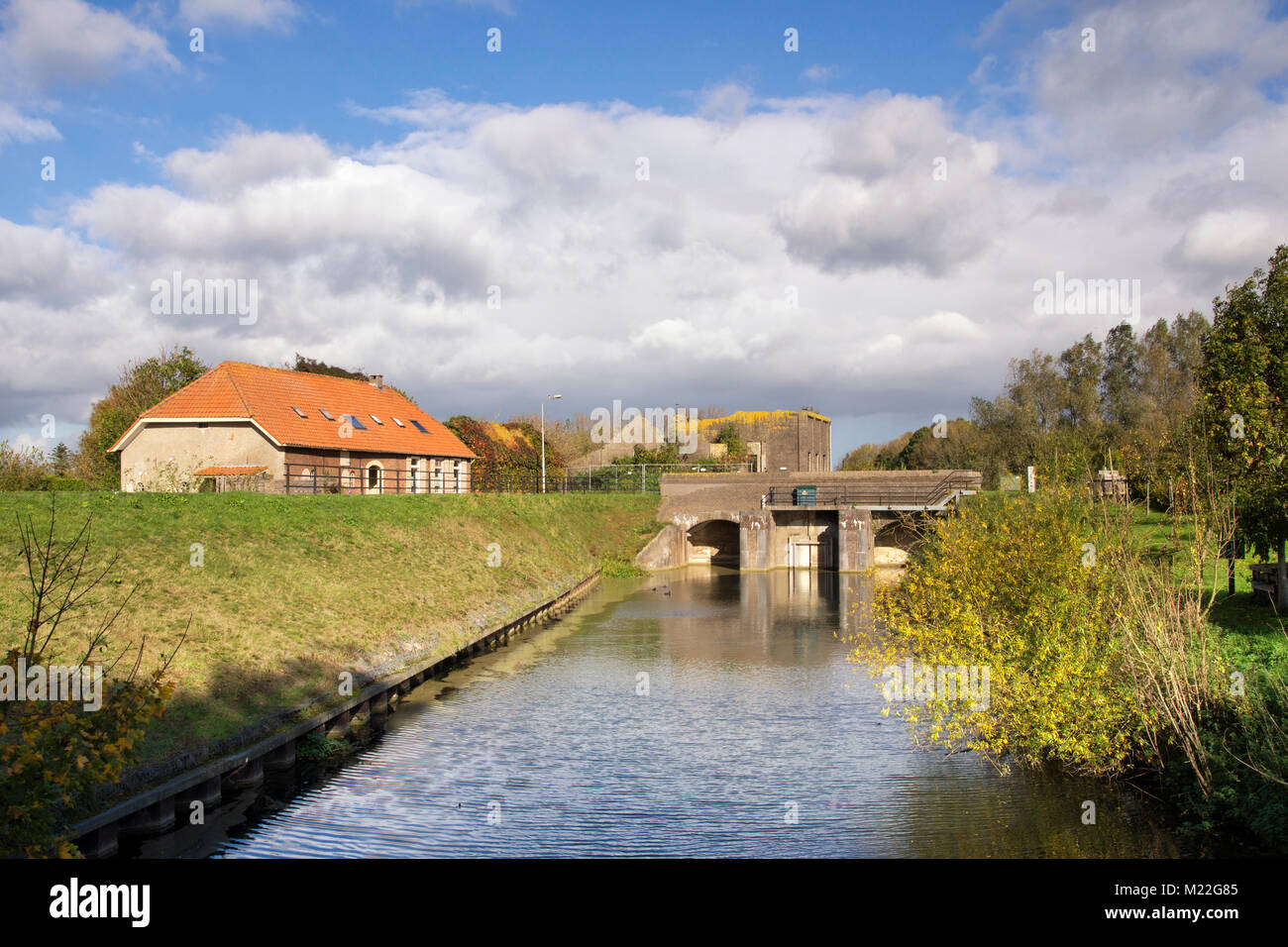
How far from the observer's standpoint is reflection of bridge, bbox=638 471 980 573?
5372cm

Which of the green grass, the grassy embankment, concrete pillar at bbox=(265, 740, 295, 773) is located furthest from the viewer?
the grassy embankment

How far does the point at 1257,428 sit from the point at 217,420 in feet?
131

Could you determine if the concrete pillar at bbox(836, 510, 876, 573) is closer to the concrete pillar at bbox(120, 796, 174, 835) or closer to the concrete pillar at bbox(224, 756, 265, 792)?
the concrete pillar at bbox(224, 756, 265, 792)

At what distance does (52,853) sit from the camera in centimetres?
871

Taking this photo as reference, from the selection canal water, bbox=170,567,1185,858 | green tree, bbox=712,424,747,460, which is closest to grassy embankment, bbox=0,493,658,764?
canal water, bbox=170,567,1185,858

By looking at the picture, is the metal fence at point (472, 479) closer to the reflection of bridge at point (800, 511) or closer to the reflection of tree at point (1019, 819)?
the reflection of bridge at point (800, 511)

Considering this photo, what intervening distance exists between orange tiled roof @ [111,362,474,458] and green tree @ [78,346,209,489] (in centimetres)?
934

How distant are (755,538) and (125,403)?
134 feet

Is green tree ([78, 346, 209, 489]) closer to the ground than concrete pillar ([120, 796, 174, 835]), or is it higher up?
higher up

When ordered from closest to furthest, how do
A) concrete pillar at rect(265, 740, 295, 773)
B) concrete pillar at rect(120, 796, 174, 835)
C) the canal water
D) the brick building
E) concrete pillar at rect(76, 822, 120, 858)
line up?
concrete pillar at rect(76, 822, 120, 858) < concrete pillar at rect(120, 796, 174, 835) < the canal water < concrete pillar at rect(265, 740, 295, 773) < the brick building

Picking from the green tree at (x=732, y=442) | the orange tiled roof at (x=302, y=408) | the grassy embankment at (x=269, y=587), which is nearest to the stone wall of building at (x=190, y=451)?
the orange tiled roof at (x=302, y=408)

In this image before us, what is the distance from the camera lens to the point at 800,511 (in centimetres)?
5672

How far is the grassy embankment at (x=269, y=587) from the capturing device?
15.8 meters

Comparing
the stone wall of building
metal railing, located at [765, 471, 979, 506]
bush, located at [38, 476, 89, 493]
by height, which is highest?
the stone wall of building
